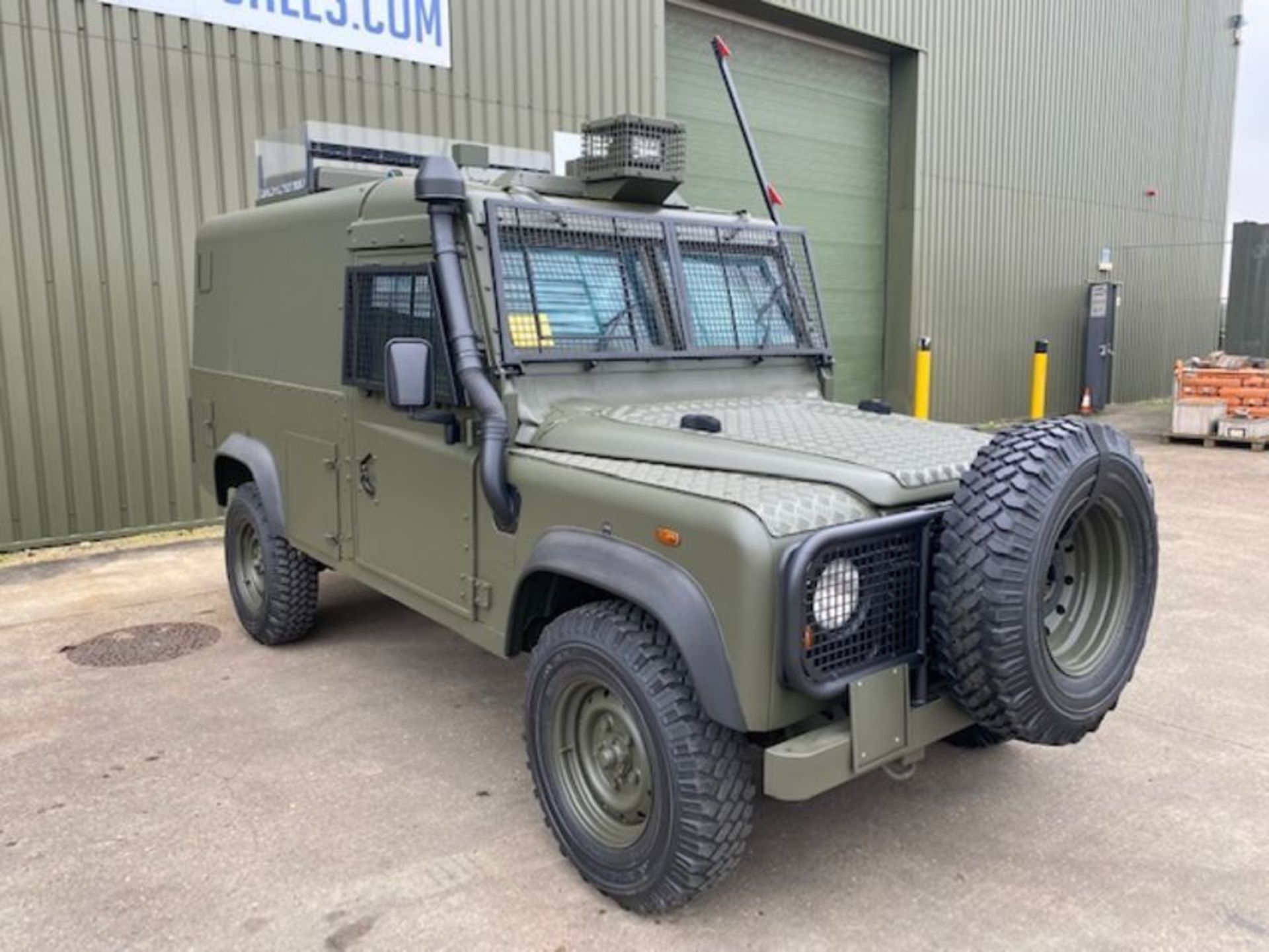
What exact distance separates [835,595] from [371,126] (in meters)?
7.09

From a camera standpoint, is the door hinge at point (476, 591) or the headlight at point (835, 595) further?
the door hinge at point (476, 591)

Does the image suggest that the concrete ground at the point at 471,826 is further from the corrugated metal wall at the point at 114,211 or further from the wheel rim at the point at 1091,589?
the corrugated metal wall at the point at 114,211

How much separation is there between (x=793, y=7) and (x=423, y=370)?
32.2ft

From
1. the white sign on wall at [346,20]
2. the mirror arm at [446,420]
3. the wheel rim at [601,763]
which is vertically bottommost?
the wheel rim at [601,763]

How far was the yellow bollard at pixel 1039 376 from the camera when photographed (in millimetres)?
15539

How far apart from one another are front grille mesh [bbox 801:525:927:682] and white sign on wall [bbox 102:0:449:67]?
22.9 ft

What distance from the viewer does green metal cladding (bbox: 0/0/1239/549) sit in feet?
23.5

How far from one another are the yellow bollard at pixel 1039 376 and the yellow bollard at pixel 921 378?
8.74 feet

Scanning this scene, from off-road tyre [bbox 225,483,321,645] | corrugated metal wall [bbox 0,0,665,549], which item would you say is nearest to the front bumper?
off-road tyre [bbox 225,483,321,645]

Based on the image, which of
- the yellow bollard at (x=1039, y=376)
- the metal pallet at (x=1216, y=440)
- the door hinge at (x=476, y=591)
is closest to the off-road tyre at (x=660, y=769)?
the door hinge at (x=476, y=591)

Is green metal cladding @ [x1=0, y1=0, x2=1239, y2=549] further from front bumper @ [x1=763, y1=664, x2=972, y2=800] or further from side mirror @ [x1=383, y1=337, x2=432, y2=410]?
front bumper @ [x1=763, y1=664, x2=972, y2=800]

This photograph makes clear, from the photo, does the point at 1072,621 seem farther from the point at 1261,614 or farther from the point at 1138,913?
the point at 1261,614

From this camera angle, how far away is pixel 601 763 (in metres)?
3.16

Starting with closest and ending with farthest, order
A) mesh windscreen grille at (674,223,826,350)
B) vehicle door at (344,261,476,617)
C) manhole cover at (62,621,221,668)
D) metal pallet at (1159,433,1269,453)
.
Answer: vehicle door at (344,261,476,617) → mesh windscreen grille at (674,223,826,350) → manhole cover at (62,621,221,668) → metal pallet at (1159,433,1269,453)
